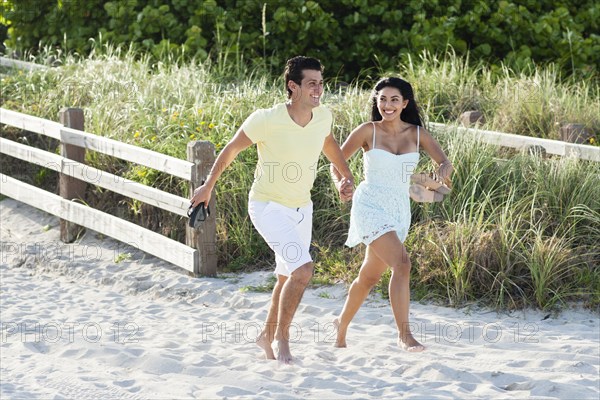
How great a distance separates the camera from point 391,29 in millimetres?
12234

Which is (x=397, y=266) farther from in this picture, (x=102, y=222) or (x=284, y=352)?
(x=102, y=222)

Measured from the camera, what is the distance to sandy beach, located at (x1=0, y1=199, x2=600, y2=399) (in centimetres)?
577

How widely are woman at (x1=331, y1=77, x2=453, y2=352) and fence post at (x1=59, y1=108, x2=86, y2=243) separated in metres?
3.74

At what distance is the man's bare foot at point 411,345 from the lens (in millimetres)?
6152

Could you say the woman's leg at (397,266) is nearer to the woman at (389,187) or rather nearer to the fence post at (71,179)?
the woman at (389,187)

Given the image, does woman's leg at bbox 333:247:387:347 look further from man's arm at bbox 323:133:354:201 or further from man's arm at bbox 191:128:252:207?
man's arm at bbox 191:128:252:207

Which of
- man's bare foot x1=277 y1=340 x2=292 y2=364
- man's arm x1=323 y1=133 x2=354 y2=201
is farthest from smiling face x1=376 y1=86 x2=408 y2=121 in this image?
man's bare foot x1=277 y1=340 x2=292 y2=364

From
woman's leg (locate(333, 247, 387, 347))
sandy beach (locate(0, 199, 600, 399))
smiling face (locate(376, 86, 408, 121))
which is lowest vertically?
sandy beach (locate(0, 199, 600, 399))

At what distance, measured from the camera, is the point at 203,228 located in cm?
803

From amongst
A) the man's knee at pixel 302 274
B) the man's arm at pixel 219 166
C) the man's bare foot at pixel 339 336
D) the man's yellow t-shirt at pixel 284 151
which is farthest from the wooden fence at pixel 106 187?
the man's knee at pixel 302 274

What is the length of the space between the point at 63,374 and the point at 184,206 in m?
2.18

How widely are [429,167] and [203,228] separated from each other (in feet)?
5.59

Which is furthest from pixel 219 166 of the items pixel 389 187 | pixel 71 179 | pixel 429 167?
pixel 71 179

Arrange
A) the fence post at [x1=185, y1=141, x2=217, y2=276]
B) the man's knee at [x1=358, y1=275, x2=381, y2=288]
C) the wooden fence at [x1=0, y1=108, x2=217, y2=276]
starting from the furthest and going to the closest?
the wooden fence at [x1=0, y1=108, x2=217, y2=276] < the fence post at [x1=185, y1=141, x2=217, y2=276] < the man's knee at [x1=358, y1=275, x2=381, y2=288]
